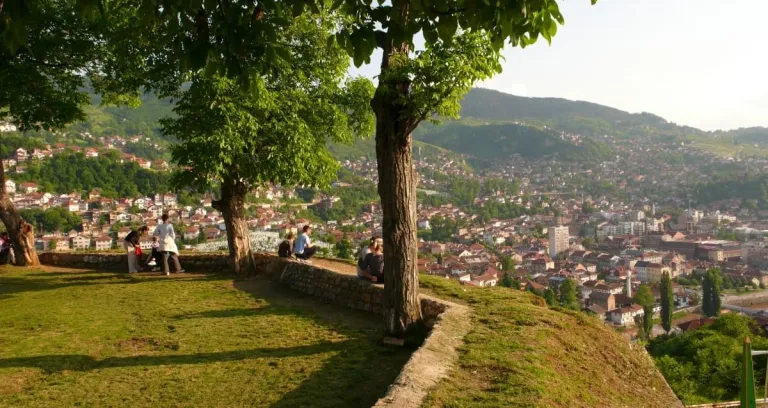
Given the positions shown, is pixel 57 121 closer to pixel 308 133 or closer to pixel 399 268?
pixel 308 133

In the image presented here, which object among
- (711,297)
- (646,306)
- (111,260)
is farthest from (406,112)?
(711,297)

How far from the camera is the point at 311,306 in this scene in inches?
389

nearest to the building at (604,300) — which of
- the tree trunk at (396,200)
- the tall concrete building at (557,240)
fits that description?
the tall concrete building at (557,240)

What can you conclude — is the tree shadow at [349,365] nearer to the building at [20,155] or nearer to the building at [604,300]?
the building at [604,300]

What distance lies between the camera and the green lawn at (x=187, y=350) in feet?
18.9

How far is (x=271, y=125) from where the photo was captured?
12.1 meters

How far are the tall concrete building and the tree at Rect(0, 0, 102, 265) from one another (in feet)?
272

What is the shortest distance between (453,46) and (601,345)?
4.30 metres

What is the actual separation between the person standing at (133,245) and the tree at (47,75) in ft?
9.94

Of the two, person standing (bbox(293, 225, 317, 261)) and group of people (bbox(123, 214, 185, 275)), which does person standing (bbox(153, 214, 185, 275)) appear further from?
person standing (bbox(293, 225, 317, 261))

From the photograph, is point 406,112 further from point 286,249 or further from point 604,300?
point 604,300

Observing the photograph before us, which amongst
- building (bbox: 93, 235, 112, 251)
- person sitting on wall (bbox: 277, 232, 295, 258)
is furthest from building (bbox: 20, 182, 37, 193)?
person sitting on wall (bbox: 277, 232, 295, 258)

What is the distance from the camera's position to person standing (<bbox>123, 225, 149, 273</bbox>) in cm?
1344

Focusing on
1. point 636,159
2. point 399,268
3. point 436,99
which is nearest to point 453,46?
point 436,99
